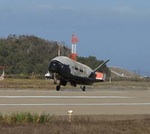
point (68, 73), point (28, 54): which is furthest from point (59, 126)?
point (28, 54)

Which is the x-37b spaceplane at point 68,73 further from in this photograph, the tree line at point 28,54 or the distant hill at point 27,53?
the distant hill at point 27,53

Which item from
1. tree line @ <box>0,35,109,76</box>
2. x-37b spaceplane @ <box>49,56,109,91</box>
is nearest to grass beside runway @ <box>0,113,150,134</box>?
x-37b spaceplane @ <box>49,56,109,91</box>

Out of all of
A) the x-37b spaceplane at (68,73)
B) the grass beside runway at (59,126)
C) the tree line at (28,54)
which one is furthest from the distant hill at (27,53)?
the grass beside runway at (59,126)

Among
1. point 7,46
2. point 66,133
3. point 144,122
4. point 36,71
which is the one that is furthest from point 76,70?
point 7,46

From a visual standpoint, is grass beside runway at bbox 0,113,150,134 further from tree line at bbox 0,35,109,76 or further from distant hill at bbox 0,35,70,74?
distant hill at bbox 0,35,70,74

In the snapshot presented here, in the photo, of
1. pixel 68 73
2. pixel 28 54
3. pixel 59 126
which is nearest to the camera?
pixel 59 126

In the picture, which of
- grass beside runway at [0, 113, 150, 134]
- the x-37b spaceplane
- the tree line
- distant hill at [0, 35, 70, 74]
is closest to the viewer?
grass beside runway at [0, 113, 150, 134]

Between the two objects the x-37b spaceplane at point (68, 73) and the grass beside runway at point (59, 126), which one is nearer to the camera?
the grass beside runway at point (59, 126)

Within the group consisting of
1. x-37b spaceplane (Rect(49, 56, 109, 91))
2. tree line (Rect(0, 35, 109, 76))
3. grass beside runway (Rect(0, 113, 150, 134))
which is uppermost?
tree line (Rect(0, 35, 109, 76))

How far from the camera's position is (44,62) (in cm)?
7931

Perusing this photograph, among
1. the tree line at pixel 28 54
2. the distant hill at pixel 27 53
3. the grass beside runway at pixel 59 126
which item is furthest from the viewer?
the distant hill at pixel 27 53

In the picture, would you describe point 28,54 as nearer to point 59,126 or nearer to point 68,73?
point 68,73

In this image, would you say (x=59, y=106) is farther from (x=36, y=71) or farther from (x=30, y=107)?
(x=36, y=71)

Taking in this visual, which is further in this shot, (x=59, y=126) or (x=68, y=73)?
(x=68, y=73)
